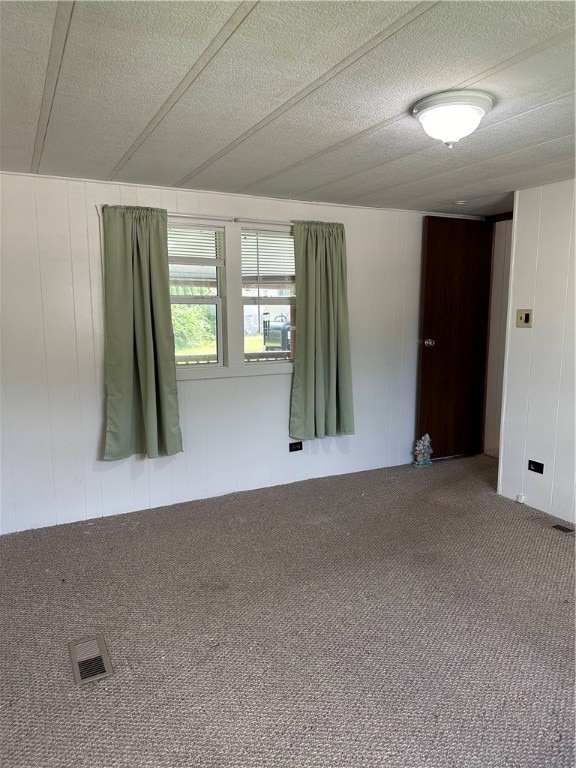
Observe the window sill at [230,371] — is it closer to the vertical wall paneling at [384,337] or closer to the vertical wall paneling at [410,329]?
the vertical wall paneling at [384,337]

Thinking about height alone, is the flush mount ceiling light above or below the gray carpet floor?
above

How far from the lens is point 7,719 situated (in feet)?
5.96

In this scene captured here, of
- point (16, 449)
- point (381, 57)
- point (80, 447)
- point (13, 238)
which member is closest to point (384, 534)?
point (80, 447)

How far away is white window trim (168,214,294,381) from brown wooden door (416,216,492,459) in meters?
1.48

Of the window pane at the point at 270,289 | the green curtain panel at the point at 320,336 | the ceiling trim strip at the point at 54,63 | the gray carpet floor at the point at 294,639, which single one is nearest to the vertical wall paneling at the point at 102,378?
the green curtain panel at the point at 320,336

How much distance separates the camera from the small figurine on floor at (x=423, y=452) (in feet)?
15.3

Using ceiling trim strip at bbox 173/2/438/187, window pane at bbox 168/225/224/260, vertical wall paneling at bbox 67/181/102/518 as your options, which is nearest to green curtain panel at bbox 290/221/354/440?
window pane at bbox 168/225/224/260

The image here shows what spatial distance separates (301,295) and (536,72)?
234 cm

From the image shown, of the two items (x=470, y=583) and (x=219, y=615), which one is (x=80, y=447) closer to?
(x=219, y=615)

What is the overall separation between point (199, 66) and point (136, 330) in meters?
1.96

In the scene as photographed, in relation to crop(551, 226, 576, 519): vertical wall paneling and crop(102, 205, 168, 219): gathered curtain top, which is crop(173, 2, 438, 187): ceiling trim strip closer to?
crop(102, 205, 168, 219): gathered curtain top

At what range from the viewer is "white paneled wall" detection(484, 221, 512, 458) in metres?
4.95

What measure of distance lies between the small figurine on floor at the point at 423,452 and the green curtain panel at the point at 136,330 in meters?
2.33

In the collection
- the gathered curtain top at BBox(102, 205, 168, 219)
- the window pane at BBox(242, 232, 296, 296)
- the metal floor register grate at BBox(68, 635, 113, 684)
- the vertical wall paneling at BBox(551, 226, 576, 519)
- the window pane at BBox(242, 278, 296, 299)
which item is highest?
Answer: the gathered curtain top at BBox(102, 205, 168, 219)
